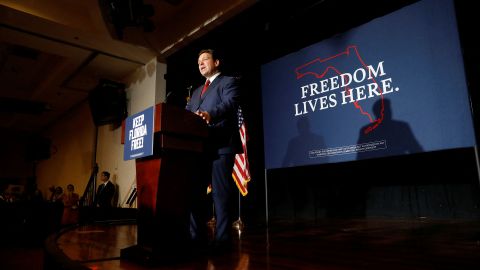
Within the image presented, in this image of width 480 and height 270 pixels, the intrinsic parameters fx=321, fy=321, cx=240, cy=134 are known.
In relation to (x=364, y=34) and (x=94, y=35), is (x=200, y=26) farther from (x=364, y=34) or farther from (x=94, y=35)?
(x=364, y=34)

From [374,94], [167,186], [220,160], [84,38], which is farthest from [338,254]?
[84,38]

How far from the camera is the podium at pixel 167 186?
4.12 feet

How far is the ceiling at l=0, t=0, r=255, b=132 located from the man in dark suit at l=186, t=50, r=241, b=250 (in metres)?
2.69

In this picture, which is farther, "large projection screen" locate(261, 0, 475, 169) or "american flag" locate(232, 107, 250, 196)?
"american flag" locate(232, 107, 250, 196)

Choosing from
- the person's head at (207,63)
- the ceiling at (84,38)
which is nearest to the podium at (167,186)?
the person's head at (207,63)

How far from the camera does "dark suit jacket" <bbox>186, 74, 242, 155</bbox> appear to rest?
61.3 inches

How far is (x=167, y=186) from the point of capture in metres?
1.29

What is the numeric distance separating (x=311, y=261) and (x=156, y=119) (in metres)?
0.86

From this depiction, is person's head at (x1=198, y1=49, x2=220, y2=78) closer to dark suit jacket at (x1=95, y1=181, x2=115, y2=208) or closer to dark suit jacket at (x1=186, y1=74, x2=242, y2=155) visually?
dark suit jacket at (x1=186, y1=74, x2=242, y2=155)

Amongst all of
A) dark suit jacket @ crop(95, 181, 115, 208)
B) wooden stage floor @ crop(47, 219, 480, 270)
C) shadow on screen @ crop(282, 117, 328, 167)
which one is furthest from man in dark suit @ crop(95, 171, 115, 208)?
wooden stage floor @ crop(47, 219, 480, 270)

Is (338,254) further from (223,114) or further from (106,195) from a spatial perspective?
(106,195)

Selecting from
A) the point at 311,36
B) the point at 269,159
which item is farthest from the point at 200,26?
the point at 269,159

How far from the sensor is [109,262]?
135 centimetres

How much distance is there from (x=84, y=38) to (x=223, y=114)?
4.47 m
